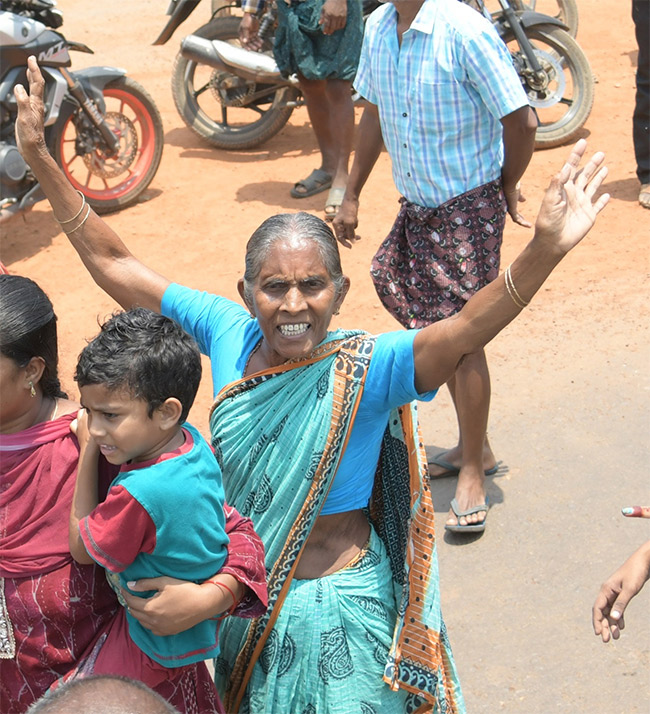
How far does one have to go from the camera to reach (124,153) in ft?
24.3

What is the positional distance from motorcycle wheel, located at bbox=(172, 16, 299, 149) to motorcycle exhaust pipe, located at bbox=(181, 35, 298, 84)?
1.05ft

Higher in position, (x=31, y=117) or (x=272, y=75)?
(x=31, y=117)

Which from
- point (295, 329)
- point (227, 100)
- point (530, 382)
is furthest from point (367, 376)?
point (227, 100)

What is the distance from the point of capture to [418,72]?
3717mm

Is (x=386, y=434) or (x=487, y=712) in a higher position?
(x=386, y=434)

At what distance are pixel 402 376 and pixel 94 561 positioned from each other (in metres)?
0.73

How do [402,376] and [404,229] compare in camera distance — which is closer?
[402,376]

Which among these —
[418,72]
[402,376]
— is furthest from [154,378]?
[418,72]

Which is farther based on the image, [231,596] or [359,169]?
[359,169]

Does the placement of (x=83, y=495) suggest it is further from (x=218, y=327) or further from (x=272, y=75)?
(x=272, y=75)

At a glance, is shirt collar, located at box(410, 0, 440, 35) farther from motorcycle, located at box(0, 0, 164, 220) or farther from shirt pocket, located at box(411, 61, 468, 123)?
motorcycle, located at box(0, 0, 164, 220)

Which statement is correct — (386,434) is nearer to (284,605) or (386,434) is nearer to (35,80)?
(284,605)

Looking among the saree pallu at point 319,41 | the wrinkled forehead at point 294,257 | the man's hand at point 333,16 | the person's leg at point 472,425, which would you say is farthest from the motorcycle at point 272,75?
the wrinkled forehead at point 294,257

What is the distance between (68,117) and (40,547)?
5.28m
